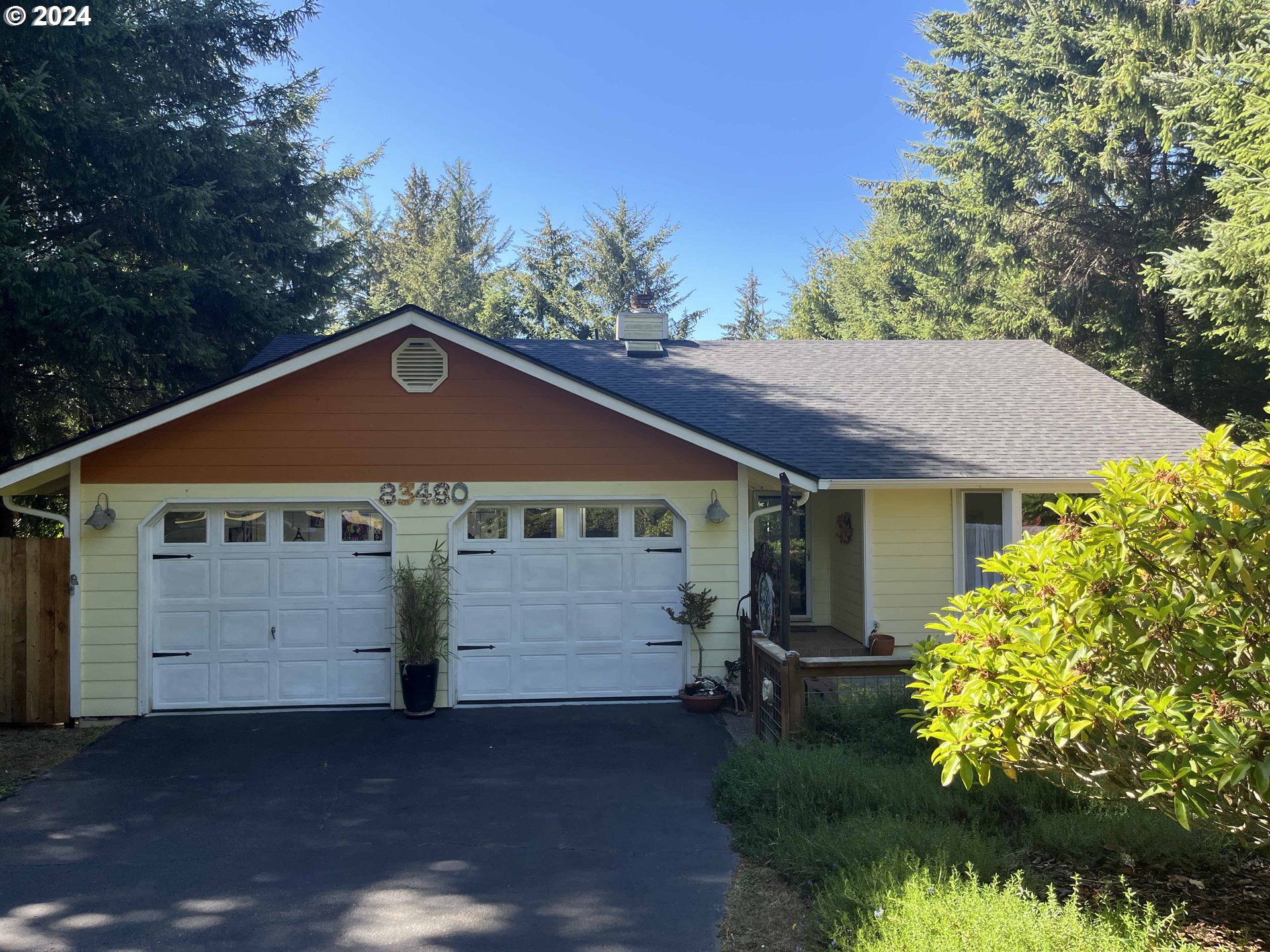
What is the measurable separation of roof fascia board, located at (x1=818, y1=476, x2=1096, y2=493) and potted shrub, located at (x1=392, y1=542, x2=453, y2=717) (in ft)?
14.7

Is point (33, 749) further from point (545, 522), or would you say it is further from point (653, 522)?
point (653, 522)

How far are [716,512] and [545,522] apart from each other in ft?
6.32

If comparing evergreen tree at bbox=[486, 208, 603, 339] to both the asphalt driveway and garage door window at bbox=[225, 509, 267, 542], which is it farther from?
the asphalt driveway

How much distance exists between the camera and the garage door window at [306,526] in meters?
9.57

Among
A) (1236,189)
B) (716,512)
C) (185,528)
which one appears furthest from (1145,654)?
(1236,189)

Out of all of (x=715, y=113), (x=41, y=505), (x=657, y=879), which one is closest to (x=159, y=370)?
(x=41, y=505)

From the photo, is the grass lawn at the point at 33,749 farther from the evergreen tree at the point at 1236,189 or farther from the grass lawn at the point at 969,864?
the evergreen tree at the point at 1236,189

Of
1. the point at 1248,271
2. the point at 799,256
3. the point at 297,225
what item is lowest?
the point at 1248,271

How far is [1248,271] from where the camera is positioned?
41.1ft

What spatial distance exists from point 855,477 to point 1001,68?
16387 millimetres

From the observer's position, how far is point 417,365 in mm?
9602

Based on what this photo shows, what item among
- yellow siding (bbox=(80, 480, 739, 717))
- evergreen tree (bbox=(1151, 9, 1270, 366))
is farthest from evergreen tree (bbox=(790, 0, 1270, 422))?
→ yellow siding (bbox=(80, 480, 739, 717))

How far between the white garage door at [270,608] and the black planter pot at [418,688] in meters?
0.50

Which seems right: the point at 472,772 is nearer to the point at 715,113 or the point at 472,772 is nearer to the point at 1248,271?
the point at 1248,271
